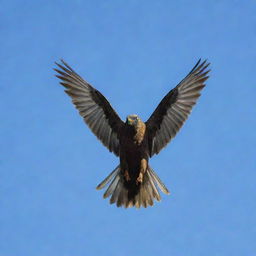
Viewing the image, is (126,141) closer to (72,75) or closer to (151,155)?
(151,155)

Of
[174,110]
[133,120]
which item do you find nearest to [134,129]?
[133,120]

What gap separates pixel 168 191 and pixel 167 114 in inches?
64.3

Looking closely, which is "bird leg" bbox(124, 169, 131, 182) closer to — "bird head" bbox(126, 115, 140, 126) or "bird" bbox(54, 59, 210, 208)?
"bird" bbox(54, 59, 210, 208)

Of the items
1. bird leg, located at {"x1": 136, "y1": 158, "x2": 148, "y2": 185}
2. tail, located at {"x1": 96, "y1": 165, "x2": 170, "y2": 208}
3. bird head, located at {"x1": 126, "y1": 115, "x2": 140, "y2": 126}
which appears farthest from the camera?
tail, located at {"x1": 96, "y1": 165, "x2": 170, "y2": 208}

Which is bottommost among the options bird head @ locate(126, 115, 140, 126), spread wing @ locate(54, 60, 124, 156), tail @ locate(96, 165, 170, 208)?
tail @ locate(96, 165, 170, 208)

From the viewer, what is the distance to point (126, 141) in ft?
31.5

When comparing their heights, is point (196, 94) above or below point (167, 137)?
above

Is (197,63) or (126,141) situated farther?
(197,63)

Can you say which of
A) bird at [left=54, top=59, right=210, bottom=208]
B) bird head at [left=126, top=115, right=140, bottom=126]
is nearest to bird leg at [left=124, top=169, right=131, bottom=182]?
bird at [left=54, top=59, right=210, bottom=208]

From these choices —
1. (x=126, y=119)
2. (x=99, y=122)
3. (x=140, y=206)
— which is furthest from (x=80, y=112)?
(x=140, y=206)

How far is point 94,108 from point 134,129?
1.45 metres

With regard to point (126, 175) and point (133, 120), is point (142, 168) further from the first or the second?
point (133, 120)

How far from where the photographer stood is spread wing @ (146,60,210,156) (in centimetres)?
1029

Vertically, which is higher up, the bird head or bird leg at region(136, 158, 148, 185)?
the bird head
